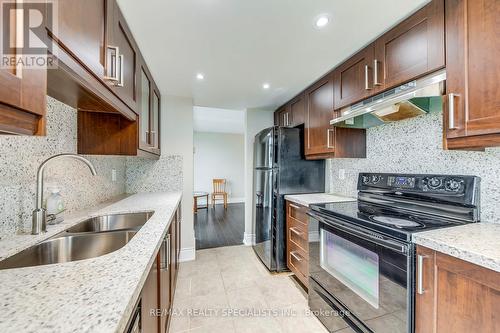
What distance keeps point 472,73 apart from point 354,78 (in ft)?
2.70

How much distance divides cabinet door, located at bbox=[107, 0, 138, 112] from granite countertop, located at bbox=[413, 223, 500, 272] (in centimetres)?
172

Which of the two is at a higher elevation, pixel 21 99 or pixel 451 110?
pixel 451 110

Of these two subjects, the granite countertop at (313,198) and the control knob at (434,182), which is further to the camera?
the granite countertop at (313,198)

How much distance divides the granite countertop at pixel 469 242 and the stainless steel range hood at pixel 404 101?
745 millimetres

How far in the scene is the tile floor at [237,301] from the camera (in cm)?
166

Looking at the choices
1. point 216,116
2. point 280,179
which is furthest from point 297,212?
point 216,116

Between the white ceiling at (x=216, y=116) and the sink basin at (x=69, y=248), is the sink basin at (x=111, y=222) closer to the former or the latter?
the sink basin at (x=69, y=248)

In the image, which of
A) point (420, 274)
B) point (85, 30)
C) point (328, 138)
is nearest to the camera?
point (85, 30)

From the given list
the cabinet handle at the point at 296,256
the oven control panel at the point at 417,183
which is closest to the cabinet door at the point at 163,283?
the cabinet handle at the point at 296,256

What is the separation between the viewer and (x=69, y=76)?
0.78 meters

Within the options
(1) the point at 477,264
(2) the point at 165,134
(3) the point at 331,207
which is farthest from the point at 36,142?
(1) the point at 477,264

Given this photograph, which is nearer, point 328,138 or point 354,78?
point 354,78

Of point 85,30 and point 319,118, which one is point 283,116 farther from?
point 85,30

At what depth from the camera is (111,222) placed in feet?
4.88
